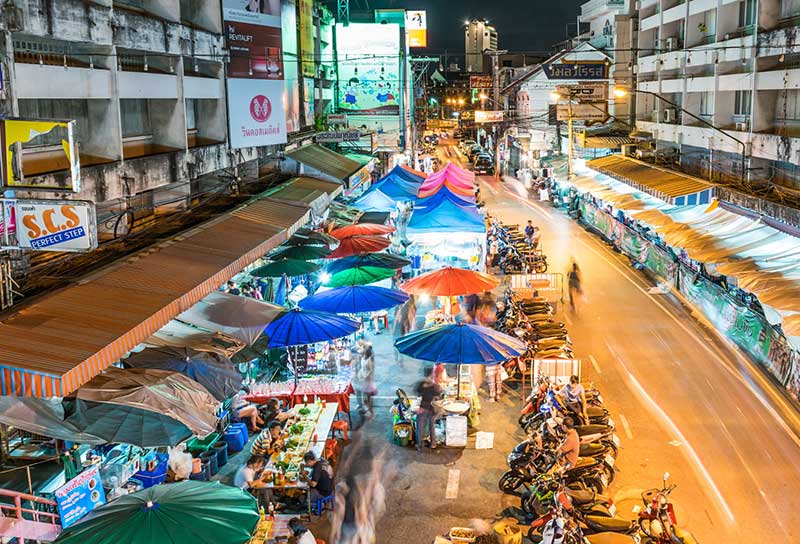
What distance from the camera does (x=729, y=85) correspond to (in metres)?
28.7

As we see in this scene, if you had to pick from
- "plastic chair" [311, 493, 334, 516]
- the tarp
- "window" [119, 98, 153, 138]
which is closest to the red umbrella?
the tarp

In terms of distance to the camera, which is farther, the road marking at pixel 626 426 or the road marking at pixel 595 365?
the road marking at pixel 595 365

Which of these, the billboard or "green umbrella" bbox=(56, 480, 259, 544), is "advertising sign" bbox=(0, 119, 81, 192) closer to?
"green umbrella" bbox=(56, 480, 259, 544)

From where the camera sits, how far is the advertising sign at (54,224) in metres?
9.64

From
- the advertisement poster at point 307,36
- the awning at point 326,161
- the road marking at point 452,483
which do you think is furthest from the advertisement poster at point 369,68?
the road marking at point 452,483

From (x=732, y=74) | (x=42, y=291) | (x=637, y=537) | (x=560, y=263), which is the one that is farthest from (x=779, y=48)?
(x=42, y=291)

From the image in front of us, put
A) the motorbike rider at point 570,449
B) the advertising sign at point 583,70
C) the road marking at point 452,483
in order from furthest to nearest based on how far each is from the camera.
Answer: the advertising sign at point 583,70
the road marking at point 452,483
the motorbike rider at point 570,449

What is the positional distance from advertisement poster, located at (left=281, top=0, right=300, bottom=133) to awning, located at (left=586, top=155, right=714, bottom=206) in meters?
13.7

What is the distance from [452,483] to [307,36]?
22952 mm

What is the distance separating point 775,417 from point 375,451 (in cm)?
843

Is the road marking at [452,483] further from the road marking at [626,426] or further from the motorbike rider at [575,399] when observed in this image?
the road marking at [626,426]

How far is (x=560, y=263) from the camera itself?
32.9m

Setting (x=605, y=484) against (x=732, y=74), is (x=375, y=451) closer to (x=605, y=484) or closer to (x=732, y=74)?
(x=605, y=484)

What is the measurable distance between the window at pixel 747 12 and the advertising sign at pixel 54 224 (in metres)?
26.1
